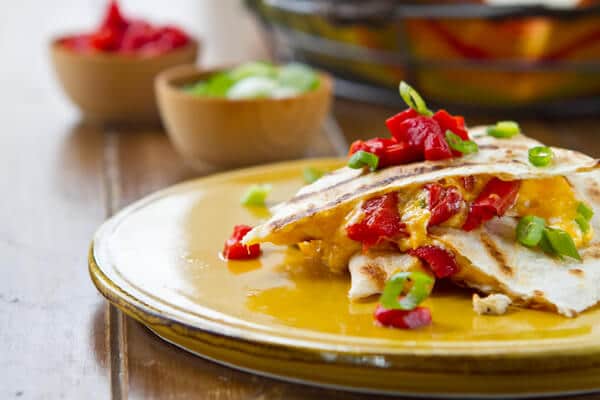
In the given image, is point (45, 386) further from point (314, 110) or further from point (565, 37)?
point (565, 37)

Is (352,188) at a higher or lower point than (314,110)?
higher

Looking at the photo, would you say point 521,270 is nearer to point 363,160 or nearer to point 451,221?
point 451,221

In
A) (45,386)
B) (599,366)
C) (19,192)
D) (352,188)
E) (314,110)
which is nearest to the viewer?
(599,366)

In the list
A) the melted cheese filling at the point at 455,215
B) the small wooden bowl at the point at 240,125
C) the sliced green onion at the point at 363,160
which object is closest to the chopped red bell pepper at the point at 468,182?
the melted cheese filling at the point at 455,215

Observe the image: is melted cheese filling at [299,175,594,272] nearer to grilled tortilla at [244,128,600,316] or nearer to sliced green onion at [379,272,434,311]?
grilled tortilla at [244,128,600,316]

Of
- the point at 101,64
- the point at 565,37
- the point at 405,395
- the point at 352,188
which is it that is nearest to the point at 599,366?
the point at 405,395

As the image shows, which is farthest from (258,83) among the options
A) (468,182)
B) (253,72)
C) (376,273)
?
(376,273)

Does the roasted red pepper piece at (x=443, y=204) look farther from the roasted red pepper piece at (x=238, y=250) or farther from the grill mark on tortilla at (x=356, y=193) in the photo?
the roasted red pepper piece at (x=238, y=250)

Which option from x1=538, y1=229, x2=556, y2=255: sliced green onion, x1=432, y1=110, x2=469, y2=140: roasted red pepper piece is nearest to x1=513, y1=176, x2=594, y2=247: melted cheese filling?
x1=538, y1=229, x2=556, y2=255: sliced green onion
